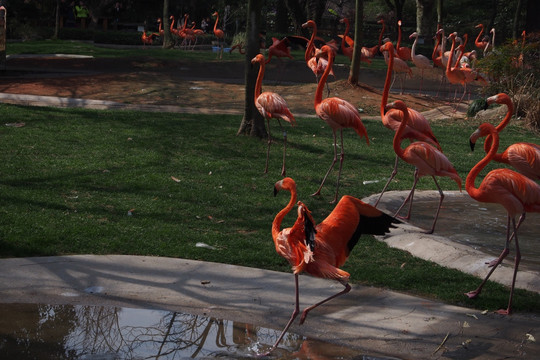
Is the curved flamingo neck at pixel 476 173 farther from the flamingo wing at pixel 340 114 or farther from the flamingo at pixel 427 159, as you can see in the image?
the flamingo wing at pixel 340 114

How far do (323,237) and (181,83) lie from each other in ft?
40.3

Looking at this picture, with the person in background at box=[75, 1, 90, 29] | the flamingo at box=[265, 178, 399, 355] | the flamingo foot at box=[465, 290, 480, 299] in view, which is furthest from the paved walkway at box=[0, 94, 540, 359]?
the person in background at box=[75, 1, 90, 29]

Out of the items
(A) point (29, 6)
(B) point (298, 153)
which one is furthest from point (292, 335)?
(A) point (29, 6)

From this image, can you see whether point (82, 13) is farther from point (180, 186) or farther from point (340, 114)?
point (340, 114)

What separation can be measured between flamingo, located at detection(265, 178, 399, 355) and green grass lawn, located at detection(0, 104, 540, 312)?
73 cm

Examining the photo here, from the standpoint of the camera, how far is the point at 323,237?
15.3ft

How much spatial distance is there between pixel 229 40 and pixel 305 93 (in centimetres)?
1805

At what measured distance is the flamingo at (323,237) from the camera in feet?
14.0

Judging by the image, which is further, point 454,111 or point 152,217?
point 454,111

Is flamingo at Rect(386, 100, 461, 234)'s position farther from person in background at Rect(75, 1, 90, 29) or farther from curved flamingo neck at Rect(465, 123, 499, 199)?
person in background at Rect(75, 1, 90, 29)

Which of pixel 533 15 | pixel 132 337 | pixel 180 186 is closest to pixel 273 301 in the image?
pixel 132 337

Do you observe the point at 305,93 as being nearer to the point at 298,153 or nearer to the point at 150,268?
the point at 298,153

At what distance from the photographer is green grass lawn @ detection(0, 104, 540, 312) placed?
5.66 m

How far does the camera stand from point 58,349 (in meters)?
4.07
